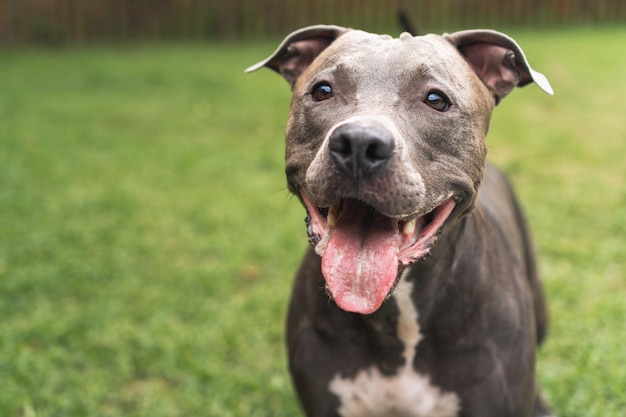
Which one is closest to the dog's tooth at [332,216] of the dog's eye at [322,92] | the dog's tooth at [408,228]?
the dog's tooth at [408,228]

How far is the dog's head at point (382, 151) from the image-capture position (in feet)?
7.93

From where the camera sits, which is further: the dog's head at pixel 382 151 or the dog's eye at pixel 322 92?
the dog's eye at pixel 322 92

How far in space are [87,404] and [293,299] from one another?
1.49 meters

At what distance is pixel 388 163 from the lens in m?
2.39

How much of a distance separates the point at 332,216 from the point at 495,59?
3.37 feet

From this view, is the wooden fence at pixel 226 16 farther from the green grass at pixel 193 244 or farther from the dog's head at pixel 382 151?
the dog's head at pixel 382 151

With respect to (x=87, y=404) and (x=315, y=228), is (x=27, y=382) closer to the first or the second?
(x=87, y=404)

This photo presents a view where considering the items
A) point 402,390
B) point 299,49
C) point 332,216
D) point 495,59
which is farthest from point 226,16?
point 332,216

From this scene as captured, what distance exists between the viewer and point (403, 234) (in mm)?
2658

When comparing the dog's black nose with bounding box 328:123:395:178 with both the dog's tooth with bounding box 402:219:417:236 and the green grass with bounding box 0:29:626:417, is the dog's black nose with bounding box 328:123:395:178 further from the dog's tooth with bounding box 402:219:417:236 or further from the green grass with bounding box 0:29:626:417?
the green grass with bounding box 0:29:626:417

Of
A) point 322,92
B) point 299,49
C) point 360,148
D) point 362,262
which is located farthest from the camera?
point 299,49

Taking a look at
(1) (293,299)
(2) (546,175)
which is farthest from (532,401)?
(2) (546,175)

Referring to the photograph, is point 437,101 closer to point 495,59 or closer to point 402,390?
point 495,59

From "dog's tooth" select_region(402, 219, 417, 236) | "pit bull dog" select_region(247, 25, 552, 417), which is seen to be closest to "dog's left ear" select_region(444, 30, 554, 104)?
"pit bull dog" select_region(247, 25, 552, 417)
